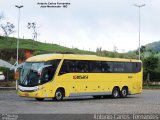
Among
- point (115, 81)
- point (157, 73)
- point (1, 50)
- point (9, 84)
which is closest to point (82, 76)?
point (115, 81)

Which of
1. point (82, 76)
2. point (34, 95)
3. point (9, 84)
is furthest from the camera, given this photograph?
point (9, 84)

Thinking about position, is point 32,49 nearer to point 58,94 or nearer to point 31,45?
point 31,45

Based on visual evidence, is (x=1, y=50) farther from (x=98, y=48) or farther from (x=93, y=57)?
(x=93, y=57)

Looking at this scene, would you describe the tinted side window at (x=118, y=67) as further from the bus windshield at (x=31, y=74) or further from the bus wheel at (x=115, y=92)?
the bus windshield at (x=31, y=74)

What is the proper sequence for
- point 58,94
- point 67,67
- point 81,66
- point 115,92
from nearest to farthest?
point 58,94, point 67,67, point 81,66, point 115,92

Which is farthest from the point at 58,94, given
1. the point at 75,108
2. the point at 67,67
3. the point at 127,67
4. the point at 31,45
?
the point at 31,45

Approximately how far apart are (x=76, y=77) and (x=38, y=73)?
11.1ft

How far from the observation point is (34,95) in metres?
32.0

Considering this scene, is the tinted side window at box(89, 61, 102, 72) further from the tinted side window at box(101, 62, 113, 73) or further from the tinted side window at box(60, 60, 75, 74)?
the tinted side window at box(60, 60, 75, 74)

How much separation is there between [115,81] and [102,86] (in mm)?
1616

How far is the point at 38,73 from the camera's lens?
3194 centimetres

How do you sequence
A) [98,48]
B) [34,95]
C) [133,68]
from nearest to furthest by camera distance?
[34,95], [133,68], [98,48]

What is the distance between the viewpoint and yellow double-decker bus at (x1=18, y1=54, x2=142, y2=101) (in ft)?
106

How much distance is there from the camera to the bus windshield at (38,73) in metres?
31.9
